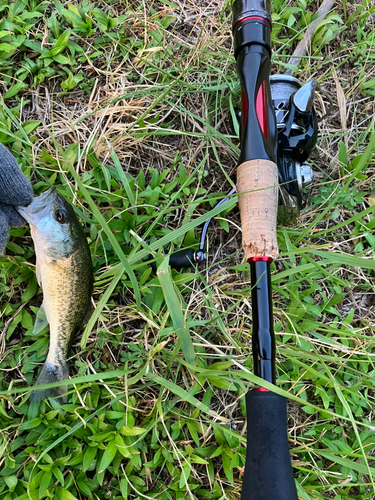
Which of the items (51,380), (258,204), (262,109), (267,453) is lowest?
(267,453)

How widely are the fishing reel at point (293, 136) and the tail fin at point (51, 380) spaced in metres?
1.44

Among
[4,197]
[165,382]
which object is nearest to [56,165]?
[4,197]

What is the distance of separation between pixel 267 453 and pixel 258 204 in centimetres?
94

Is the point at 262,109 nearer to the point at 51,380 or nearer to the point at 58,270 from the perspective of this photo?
the point at 58,270

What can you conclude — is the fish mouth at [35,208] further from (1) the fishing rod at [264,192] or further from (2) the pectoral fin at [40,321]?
(1) the fishing rod at [264,192]

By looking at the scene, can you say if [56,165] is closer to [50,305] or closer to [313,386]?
[50,305]

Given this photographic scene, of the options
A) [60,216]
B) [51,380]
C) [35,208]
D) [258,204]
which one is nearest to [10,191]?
[35,208]

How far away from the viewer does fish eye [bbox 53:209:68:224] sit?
176 cm

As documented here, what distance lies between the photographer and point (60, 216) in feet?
5.81

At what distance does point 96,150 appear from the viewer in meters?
2.07

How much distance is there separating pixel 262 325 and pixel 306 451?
105cm

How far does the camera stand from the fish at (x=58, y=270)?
1757mm

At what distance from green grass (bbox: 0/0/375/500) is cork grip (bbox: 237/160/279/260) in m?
0.22

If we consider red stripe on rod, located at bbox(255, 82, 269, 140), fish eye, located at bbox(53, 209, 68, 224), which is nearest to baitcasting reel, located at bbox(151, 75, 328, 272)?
red stripe on rod, located at bbox(255, 82, 269, 140)
